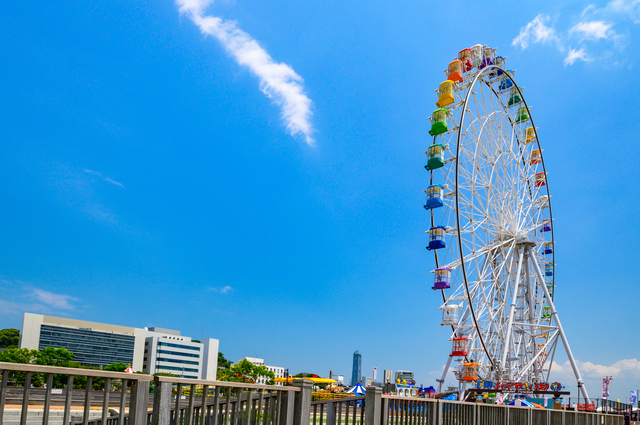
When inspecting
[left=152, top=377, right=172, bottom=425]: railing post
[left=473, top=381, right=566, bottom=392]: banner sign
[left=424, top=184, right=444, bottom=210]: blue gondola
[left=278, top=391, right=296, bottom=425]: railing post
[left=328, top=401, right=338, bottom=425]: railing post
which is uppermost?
[left=424, top=184, right=444, bottom=210]: blue gondola

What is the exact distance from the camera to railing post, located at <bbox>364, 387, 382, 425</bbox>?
9.55 metres

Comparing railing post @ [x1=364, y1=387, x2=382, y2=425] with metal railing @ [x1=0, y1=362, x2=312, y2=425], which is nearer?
metal railing @ [x1=0, y1=362, x2=312, y2=425]

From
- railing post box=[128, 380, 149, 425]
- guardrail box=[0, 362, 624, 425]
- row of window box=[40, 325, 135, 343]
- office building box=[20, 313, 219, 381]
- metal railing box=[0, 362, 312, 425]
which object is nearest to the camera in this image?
metal railing box=[0, 362, 312, 425]

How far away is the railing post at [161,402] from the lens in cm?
606

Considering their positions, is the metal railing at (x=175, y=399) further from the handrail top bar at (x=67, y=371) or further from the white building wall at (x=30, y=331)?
the white building wall at (x=30, y=331)

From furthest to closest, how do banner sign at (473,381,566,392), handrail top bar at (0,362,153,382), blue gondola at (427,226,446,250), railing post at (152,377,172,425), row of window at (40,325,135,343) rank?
row of window at (40,325,135,343) → blue gondola at (427,226,446,250) → banner sign at (473,381,566,392) → railing post at (152,377,172,425) → handrail top bar at (0,362,153,382)

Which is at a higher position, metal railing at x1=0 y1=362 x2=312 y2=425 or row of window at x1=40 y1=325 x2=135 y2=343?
metal railing at x1=0 y1=362 x2=312 y2=425

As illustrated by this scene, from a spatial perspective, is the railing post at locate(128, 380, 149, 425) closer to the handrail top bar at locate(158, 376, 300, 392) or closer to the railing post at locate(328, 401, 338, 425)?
the handrail top bar at locate(158, 376, 300, 392)

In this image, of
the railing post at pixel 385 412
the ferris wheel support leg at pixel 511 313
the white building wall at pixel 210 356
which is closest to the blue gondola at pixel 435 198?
the ferris wheel support leg at pixel 511 313

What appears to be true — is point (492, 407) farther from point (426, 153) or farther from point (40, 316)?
point (40, 316)

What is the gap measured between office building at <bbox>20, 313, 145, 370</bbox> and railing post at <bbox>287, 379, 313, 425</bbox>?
410 feet

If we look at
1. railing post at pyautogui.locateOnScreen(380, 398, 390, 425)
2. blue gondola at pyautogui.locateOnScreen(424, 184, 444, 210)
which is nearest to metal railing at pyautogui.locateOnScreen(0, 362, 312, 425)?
railing post at pyautogui.locateOnScreen(380, 398, 390, 425)

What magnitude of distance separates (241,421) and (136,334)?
139m

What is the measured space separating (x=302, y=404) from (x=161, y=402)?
2789 mm
